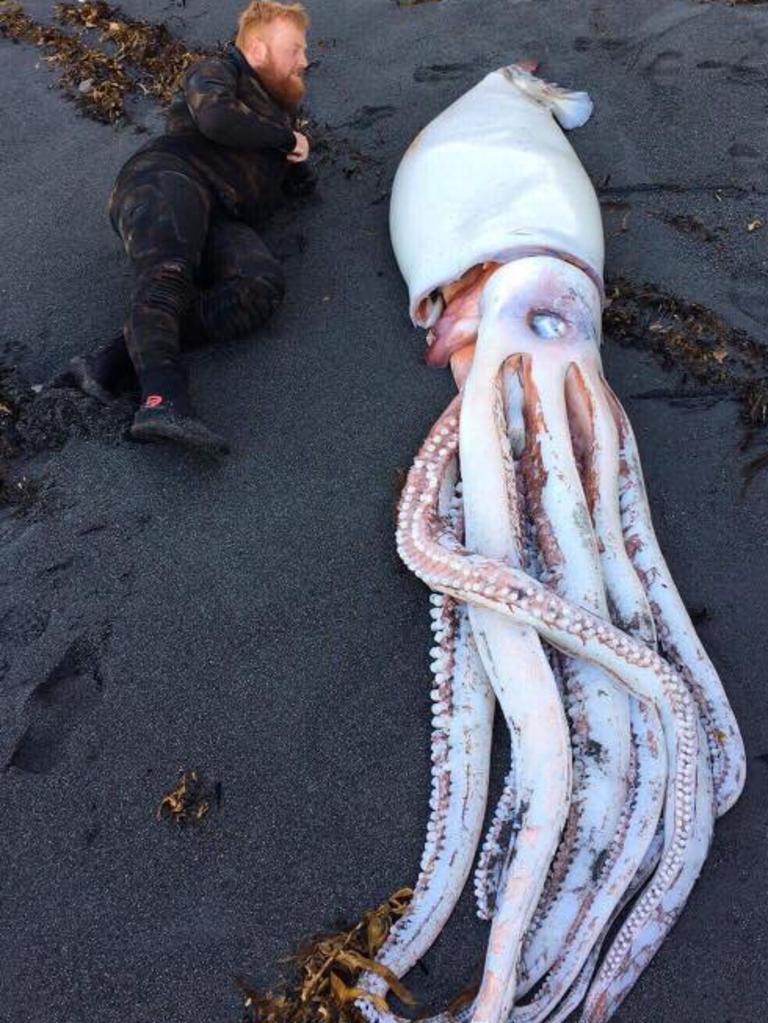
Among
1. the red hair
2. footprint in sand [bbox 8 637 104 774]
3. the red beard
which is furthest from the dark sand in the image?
the red hair

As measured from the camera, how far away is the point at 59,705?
119 inches

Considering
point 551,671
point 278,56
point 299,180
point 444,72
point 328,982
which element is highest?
point 278,56

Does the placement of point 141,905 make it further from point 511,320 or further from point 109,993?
point 511,320

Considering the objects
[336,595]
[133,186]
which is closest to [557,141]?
[133,186]

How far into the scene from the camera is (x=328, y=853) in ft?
9.02

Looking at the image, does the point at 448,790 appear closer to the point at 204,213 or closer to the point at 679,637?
the point at 679,637

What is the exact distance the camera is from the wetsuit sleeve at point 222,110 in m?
4.14

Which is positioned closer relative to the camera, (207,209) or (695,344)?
(695,344)

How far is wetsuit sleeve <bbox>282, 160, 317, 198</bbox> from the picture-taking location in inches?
185

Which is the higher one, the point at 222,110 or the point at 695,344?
the point at 222,110

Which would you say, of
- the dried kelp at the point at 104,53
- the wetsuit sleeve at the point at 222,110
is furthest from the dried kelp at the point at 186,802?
the dried kelp at the point at 104,53

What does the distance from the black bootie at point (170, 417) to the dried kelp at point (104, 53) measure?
2.54 metres

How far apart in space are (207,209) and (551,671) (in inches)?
105

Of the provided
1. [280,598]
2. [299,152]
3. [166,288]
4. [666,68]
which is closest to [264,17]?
[299,152]
